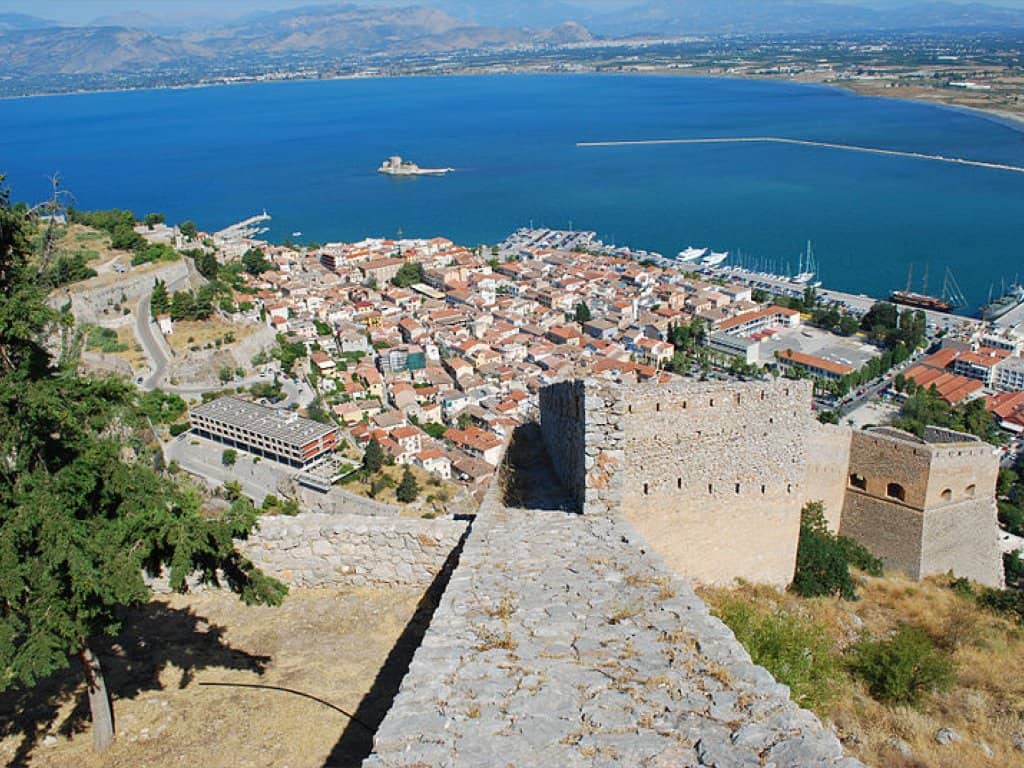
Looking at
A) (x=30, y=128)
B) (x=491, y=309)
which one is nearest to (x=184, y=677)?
(x=491, y=309)

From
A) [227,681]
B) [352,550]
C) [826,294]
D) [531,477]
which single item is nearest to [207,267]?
[531,477]

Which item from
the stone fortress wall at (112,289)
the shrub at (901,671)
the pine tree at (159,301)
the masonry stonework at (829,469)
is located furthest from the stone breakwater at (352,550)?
the pine tree at (159,301)

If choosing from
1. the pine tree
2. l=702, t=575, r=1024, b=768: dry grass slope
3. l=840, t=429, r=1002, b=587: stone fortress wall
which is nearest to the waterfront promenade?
the pine tree

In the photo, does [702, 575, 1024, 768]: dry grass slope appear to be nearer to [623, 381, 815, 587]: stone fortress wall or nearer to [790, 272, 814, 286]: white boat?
[623, 381, 815, 587]: stone fortress wall

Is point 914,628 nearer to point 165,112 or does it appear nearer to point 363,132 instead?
point 363,132

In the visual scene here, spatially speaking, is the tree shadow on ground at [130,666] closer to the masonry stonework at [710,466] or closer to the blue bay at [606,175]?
the masonry stonework at [710,466]

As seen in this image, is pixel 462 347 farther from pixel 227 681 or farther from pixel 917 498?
pixel 227 681
